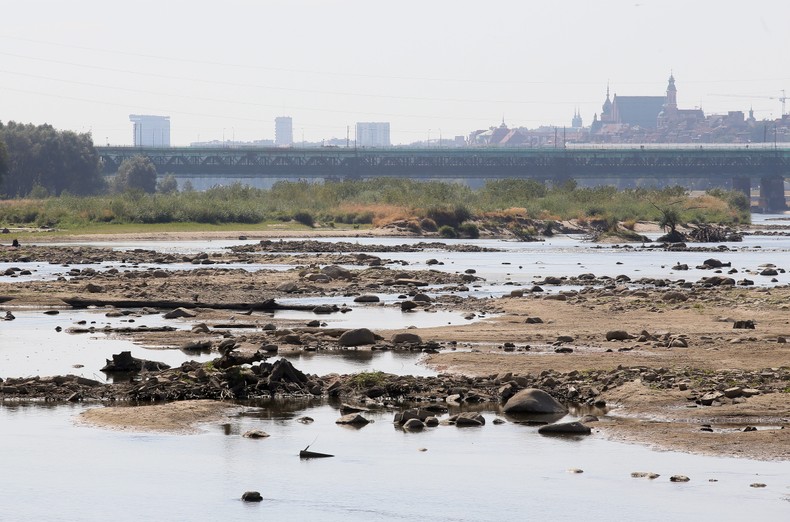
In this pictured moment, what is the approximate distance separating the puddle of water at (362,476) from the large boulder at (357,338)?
8.76 metres

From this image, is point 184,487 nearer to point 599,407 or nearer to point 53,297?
point 599,407

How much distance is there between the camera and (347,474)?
790 inches

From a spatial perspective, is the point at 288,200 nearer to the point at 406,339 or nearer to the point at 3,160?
the point at 3,160

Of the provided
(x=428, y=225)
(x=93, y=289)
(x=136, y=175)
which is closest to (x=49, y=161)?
(x=136, y=175)

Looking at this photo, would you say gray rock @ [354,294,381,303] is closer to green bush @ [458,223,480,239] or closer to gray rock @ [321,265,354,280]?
gray rock @ [321,265,354,280]

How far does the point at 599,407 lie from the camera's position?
82.1 ft

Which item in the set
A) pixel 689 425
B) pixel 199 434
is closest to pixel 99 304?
pixel 199 434

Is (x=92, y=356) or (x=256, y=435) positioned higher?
(x=92, y=356)

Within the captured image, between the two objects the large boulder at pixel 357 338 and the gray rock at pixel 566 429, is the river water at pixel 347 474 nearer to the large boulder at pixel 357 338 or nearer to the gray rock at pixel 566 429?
the gray rock at pixel 566 429

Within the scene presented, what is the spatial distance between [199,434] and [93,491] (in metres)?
3.86

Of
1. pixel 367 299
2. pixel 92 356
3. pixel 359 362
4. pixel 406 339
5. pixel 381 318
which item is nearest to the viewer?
pixel 359 362

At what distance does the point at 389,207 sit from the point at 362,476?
102300mm

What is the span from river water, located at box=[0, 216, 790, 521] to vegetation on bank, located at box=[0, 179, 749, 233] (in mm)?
82273

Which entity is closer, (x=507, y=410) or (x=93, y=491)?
(x=93, y=491)
